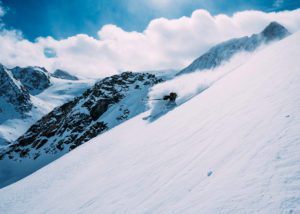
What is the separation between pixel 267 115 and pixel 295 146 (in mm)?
2611

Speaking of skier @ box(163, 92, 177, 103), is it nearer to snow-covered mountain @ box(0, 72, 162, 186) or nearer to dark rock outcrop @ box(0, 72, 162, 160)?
snow-covered mountain @ box(0, 72, 162, 186)

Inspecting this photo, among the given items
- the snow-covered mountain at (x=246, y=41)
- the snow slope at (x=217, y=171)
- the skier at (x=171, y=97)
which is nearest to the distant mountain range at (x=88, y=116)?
the snow-covered mountain at (x=246, y=41)

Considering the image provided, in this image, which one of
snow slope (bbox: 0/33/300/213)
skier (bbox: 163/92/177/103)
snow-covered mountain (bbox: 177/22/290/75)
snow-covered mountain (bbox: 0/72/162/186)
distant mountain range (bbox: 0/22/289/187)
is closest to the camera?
snow slope (bbox: 0/33/300/213)

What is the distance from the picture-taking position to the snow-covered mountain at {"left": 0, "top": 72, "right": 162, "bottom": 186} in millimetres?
79125

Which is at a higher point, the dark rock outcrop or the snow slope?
the dark rock outcrop

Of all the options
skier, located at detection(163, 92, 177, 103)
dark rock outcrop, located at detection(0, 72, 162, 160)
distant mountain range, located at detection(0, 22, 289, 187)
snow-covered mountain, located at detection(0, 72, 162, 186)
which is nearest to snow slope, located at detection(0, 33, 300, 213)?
skier, located at detection(163, 92, 177, 103)

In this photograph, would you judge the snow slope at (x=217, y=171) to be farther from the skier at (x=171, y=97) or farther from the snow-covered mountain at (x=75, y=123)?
the snow-covered mountain at (x=75, y=123)

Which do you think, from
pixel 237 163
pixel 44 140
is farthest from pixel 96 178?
pixel 44 140

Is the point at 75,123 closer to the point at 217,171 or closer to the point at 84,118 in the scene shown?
the point at 84,118

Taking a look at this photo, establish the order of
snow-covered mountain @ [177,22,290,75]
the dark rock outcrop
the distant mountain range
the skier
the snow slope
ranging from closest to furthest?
1. the snow slope
2. the skier
3. snow-covered mountain @ [177,22,290,75]
4. the distant mountain range
5. the dark rock outcrop

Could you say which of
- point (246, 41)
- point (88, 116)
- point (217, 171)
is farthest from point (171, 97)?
point (88, 116)

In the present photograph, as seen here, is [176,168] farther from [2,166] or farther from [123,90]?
[2,166]

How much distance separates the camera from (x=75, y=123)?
294 ft

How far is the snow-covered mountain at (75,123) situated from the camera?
260ft
